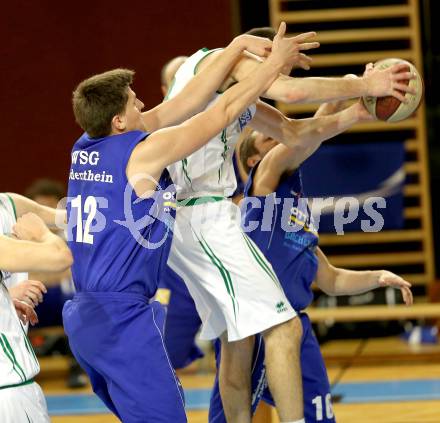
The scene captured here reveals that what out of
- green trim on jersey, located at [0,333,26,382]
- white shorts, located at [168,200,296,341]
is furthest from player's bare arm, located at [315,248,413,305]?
green trim on jersey, located at [0,333,26,382]

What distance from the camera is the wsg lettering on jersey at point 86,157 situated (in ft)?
13.6

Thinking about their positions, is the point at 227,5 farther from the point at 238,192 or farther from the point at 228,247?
the point at 228,247

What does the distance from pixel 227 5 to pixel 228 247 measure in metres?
6.40

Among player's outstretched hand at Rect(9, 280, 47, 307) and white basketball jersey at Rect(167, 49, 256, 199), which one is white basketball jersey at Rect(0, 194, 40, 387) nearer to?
player's outstretched hand at Rect(9, 280, 47, 307)

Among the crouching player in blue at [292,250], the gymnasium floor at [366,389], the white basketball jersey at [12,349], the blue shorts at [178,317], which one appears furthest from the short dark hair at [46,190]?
the white basketball jersey at [12,349]

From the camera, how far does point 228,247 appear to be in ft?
14.9

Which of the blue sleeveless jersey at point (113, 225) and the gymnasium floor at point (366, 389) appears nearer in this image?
the blue sleeveless jersey at point (113, 225)

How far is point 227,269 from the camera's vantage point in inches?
178

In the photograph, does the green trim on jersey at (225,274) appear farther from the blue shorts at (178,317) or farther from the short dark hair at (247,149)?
the blue shorts at (178,317)

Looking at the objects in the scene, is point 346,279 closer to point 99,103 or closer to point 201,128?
point 201,128

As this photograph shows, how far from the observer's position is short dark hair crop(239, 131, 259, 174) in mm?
5555

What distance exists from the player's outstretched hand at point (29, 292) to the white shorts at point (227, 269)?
773 mm

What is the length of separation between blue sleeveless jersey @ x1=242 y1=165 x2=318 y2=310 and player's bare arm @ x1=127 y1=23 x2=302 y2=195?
93 cm

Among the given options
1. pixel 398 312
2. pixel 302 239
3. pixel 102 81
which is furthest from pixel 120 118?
pixel 398 312
